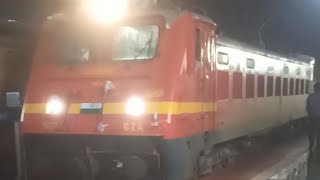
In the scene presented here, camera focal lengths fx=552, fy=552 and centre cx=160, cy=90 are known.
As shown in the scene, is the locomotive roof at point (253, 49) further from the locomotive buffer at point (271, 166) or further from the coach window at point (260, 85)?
the locomotive buffer at point (271, 166)

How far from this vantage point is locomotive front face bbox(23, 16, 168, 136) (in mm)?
7250

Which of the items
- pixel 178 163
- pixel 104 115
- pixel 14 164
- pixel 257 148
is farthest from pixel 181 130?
pixel 257 148

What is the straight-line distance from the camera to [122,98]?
7.33 metres

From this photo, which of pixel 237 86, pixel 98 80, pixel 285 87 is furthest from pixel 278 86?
pixel 98 80

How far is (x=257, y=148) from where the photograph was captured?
13.6m

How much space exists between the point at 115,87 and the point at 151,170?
1206 millimetres

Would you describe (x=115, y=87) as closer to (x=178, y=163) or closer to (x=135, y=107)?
(x=135, y=107)

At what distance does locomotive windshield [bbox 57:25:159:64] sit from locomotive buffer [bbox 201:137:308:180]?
280 cm

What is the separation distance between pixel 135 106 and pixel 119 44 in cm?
100

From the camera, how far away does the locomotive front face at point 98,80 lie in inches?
285

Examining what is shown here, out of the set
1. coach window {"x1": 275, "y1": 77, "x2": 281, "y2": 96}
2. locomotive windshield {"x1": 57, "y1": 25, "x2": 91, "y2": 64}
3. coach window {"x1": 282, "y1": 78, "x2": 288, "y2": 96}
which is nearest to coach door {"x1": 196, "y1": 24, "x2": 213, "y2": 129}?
locomotive windshield {"x1": 57, "y1": 25, "x2": 91, "y2": 64}

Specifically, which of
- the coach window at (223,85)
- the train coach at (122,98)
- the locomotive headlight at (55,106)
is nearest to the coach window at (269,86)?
the coach window at (223,85)

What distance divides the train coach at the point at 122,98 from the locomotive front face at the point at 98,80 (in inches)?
0.5

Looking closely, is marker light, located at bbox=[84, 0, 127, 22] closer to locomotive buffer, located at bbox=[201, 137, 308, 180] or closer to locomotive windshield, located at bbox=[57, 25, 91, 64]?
locomotive windshield, located at bbox=[57, 25, 91, 64]
